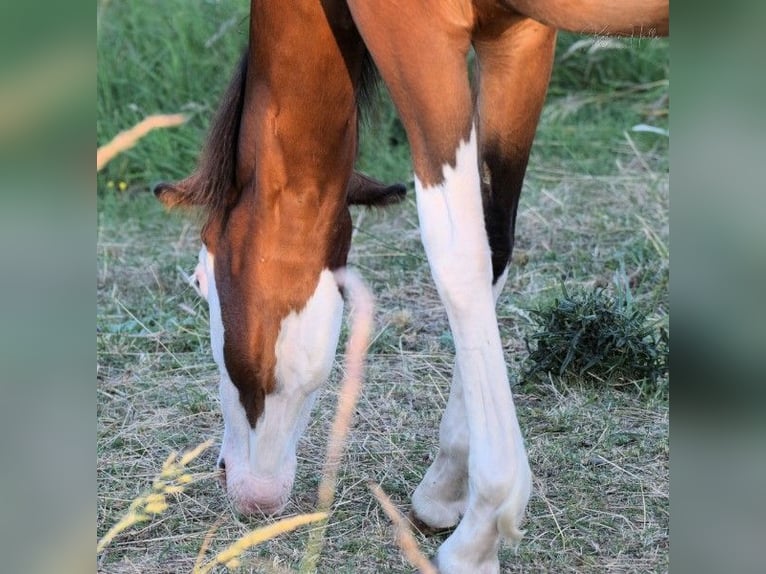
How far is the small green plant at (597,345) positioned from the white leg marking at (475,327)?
50.9 inches

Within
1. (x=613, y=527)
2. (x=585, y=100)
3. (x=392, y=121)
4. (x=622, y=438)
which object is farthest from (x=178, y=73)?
(x=613, y=527)

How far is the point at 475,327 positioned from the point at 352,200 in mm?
684

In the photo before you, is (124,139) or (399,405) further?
(399,405)

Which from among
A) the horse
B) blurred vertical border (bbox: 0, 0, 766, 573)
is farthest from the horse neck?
blurred vertical border (bbox: 0, 0, 766, 573)

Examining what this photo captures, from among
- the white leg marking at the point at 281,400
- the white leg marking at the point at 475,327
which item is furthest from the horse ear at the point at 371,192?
the white leg marking at the point at 475,327

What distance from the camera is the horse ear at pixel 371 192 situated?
269 centimetres

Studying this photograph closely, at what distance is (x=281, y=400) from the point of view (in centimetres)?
257
